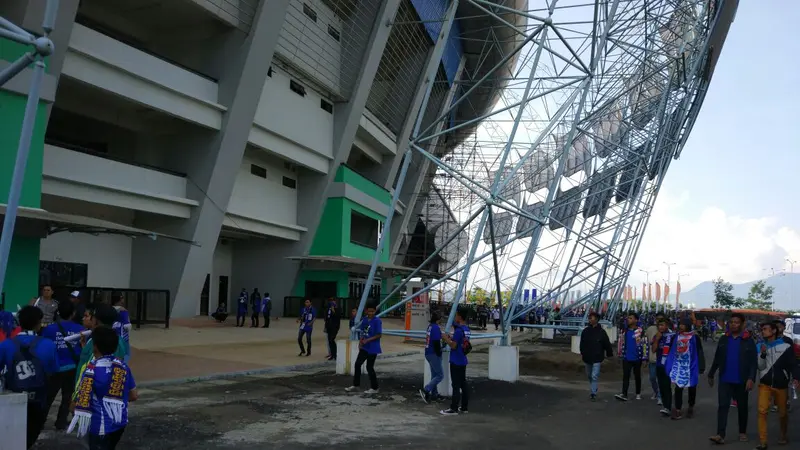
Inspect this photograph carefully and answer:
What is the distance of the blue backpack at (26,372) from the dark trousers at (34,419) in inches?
4.6

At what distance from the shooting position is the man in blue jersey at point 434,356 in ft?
36.8

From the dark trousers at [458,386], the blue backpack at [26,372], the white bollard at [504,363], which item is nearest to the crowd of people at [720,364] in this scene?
the white bollard at [504,363]

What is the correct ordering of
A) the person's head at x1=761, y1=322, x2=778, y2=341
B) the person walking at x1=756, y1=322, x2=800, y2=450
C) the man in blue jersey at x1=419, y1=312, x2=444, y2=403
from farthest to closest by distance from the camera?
the man in blue jersey at x1=419, y1=312, x2=444, y2=403
the person's head at x1=761, y1=322, x2=778, y2=341
the person walking at x1=756, y1=322, x2=800, y2=450

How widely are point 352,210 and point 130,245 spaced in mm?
12913

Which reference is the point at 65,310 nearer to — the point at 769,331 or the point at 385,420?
the point at 385,420

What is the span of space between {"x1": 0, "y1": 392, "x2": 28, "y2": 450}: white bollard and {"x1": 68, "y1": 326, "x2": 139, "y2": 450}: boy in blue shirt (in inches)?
51.9

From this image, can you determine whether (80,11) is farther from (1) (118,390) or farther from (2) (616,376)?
(1) (118,390)

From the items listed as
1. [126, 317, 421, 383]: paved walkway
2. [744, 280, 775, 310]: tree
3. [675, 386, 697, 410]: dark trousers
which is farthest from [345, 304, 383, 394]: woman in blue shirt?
[744, 280, 775, 310]: tree

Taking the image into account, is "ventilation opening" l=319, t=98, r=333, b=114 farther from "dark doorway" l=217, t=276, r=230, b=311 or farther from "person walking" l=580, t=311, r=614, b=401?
"person walking" l=580, t=311, r=614, b=401

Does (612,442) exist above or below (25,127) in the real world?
below

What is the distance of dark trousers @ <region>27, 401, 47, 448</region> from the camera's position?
6402mm

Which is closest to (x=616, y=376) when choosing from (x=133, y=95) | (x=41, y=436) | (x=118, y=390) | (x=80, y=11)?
(x=41, y=436)

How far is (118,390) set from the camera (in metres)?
5.12

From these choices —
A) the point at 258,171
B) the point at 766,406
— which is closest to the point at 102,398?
the point at 766,406
